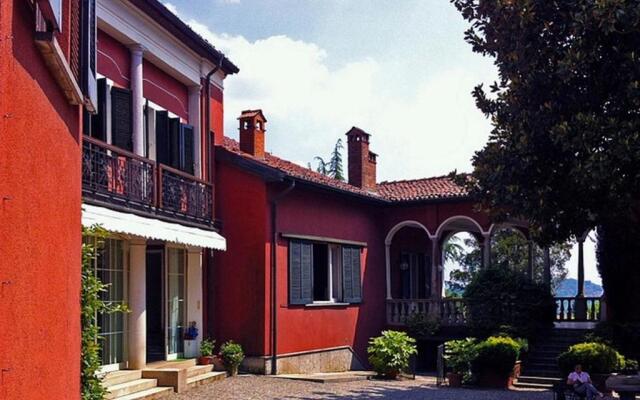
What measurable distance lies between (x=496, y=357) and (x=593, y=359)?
2.03 metres

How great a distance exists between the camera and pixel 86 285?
381 inches

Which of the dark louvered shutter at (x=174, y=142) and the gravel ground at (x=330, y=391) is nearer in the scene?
the gravel ground at (x=330, y=391)

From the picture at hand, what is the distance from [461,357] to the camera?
17891mm

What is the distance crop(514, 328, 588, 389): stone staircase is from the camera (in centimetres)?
1827

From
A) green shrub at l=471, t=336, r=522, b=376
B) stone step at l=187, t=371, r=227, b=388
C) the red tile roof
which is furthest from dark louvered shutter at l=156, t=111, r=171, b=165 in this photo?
green shrub at l=471, t=336, r=522, b=376

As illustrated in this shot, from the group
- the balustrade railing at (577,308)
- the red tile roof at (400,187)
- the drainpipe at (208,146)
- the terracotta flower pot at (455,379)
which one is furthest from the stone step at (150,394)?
the balustrade railing at (577,308)

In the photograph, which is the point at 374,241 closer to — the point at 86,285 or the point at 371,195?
the point at 371,195

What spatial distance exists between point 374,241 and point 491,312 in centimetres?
444

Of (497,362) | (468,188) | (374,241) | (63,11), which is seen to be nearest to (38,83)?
(63,11)

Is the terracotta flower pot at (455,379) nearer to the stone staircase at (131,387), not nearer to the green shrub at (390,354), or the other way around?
the green shrub at (390,354)

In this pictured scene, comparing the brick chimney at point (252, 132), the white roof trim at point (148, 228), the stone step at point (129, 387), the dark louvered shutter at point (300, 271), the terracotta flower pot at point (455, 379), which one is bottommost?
the terracotta flower pot at point (455, 379)

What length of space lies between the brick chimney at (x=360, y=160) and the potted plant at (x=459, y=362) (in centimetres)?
789

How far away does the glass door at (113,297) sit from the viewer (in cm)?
1377

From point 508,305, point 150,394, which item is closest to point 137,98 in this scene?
point 150,394
